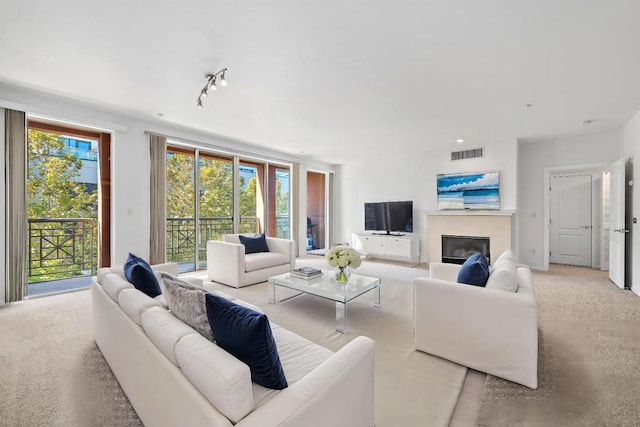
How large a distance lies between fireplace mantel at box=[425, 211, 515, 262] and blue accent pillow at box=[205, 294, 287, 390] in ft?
18.0

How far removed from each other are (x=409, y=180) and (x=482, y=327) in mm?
5052

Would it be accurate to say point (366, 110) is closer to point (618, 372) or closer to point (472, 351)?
point (472, 351)

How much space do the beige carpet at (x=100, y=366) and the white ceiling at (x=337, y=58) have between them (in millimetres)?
2557

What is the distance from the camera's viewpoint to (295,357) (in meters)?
1.49

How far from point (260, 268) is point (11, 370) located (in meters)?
2.76

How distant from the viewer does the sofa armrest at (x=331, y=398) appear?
93 cm

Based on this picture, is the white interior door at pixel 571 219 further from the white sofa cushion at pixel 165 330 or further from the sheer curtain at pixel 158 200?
the sheer curtain at pixel 158 200

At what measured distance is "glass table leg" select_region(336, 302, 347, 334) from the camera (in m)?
2.70

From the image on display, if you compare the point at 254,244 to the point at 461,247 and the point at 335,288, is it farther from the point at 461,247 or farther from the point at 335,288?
the point at 461,247

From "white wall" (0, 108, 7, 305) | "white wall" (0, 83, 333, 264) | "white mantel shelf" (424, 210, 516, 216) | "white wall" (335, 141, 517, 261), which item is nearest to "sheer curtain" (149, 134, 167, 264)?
"white wall" (0, 83, 333, 264)

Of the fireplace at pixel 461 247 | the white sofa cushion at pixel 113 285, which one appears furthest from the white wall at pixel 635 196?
the white sofa cushion at pixel 113 285

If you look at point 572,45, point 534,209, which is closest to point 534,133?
point 534,209

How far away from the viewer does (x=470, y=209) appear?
571 centimetres

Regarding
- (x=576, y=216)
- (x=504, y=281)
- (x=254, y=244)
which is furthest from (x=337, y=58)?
(x=576, y=216)
